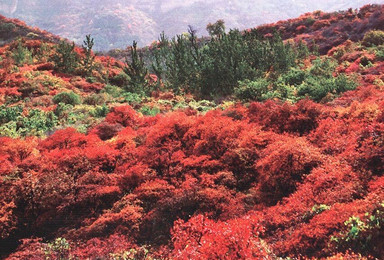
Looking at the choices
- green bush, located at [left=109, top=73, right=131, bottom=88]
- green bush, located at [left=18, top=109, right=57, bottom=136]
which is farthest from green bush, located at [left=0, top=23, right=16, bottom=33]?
green bush, located at [left=18, top=109, right=57, bottom=136]

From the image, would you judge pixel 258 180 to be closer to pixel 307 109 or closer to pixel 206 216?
pixel 206 216

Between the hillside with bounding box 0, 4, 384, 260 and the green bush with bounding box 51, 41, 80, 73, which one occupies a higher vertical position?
the green bush with bounding box 51, 41, 80, 73

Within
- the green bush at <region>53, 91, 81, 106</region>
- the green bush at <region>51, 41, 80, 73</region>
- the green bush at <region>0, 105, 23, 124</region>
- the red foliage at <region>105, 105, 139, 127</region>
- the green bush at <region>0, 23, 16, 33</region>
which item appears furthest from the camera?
the green bush at <region>0, 23, 16, 33</region>

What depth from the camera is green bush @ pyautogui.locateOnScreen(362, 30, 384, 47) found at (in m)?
24.7

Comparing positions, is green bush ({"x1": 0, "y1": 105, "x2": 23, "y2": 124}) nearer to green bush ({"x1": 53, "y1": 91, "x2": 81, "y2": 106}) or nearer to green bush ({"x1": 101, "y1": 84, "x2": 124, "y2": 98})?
green bush ({"x1": 53, "y1": 91, "x2": 81, "y2": 106})

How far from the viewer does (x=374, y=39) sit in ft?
82.6

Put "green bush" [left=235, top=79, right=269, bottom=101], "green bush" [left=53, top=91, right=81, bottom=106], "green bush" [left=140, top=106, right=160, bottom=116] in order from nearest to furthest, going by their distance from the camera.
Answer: "green bush" [left=140, top=106, right=160, bottom=116]
"green bush" [left=235, top=79, right=269, bottom=101]
"green bush" [left=53, top=91, right=81, bottom=106]

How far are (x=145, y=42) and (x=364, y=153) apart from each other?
651 feet

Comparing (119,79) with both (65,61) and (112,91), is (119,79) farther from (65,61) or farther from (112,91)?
(112,91)

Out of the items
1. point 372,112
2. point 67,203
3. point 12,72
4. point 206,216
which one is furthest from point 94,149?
point 12,72

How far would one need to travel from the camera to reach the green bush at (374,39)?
80.9 feet

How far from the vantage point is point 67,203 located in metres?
8.09

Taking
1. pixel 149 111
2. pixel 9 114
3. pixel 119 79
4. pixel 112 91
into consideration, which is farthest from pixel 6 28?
pixel 149 111

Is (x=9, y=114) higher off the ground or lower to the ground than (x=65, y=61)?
lower
